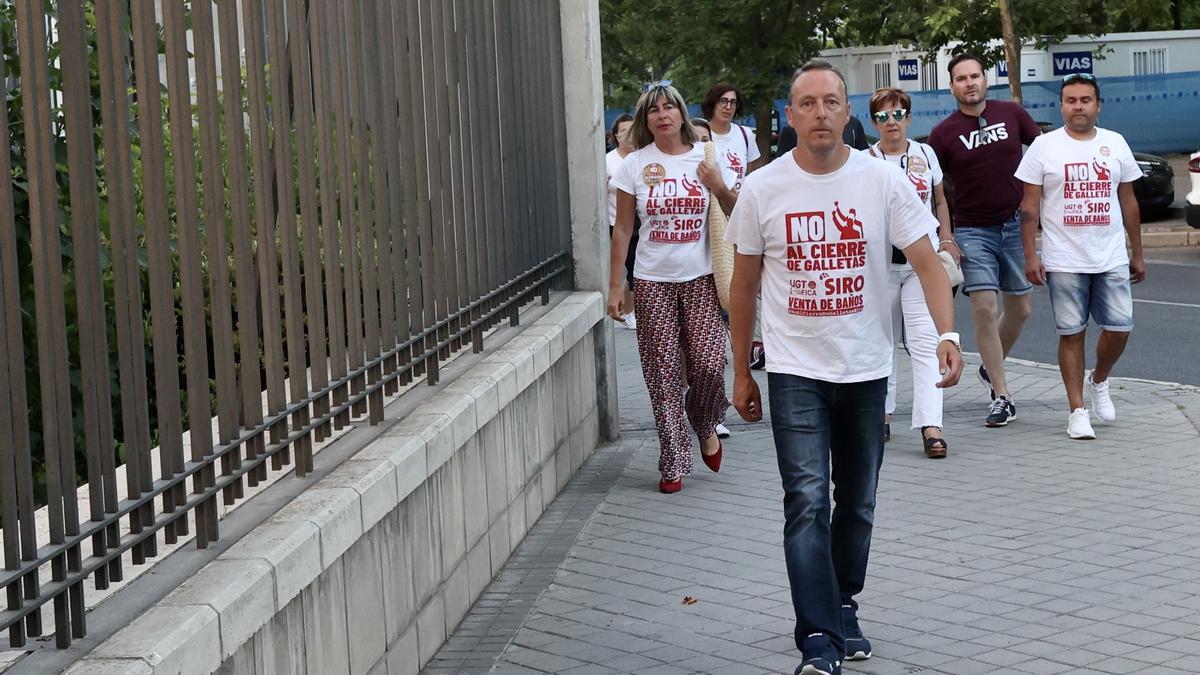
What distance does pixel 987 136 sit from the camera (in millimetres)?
9867

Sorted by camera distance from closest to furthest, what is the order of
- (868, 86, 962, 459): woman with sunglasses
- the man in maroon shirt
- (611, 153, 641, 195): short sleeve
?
(611, 153, 641, 195): short sleeve
(868, 86, 962, 459): woman with sunglasses
the man in maroon shirt

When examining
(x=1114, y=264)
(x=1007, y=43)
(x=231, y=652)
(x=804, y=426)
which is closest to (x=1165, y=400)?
(x=1114, y=264)

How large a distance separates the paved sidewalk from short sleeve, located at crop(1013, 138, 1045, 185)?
1.30 metres

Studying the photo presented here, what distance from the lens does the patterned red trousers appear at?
8.73 metres

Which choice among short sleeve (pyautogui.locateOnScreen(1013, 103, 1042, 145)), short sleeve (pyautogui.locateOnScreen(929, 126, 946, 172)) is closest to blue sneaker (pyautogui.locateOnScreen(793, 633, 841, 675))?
short sleeve (pyautogui.locateOnScreen(929, 126, 946, 172))

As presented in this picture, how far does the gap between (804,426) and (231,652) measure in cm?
216

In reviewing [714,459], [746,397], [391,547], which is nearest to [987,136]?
[714,459]

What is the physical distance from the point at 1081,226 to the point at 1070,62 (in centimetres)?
2867

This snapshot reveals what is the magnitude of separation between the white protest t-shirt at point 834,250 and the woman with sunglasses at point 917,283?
295 cm

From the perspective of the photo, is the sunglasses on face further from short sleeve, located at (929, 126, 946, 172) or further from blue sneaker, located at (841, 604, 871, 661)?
blue sneaker, located at (841, 604, 871, 661)

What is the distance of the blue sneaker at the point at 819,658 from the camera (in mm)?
5203

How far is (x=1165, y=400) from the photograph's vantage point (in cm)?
1033

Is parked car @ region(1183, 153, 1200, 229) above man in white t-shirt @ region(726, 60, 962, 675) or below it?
below

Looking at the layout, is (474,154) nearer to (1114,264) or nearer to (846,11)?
(1114,264)
